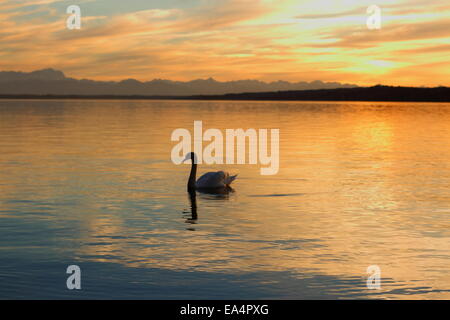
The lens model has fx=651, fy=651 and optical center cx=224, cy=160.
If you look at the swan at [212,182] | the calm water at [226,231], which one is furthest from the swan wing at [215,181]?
the calm water at [226,231]

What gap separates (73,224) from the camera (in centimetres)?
1750

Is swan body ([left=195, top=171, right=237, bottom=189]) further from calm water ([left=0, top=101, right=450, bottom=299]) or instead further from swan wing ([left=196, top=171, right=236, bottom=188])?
calm water ([left=0, top=101, right=450, bottom=299])

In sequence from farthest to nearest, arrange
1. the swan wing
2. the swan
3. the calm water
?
the swan wing, the swan, the calm water

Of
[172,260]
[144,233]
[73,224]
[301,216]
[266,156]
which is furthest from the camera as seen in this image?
[266,156]

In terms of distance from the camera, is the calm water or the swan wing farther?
the swan wing

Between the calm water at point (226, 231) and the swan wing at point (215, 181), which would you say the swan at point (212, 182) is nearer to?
the swan wing at point (215, 181)

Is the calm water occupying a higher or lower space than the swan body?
lower

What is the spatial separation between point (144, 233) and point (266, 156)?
795 inches

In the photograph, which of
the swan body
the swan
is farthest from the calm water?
the swan body

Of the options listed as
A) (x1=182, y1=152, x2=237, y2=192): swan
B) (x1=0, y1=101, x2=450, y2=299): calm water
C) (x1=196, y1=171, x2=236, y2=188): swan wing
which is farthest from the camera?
(x1=196, y1=171, x2=236, y2=188): swan wing

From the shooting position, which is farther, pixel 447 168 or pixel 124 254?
pixel 447 168
